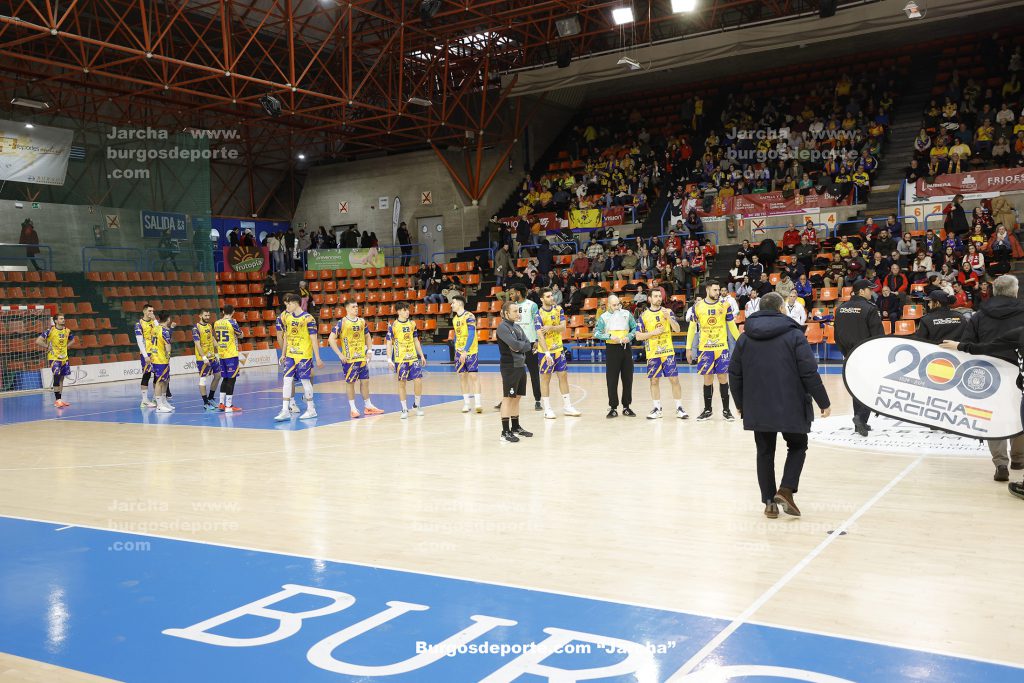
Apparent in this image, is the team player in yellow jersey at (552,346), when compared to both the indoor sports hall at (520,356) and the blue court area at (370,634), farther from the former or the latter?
the blue court area at (370,634)

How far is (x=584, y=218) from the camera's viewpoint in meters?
28.1

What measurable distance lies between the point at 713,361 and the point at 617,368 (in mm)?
1403

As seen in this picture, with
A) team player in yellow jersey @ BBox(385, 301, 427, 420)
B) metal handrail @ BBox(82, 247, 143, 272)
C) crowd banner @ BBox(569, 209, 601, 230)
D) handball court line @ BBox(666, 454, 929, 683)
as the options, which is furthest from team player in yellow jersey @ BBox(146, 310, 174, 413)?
crowd banner @ BBox(569, 209, 601, 230)

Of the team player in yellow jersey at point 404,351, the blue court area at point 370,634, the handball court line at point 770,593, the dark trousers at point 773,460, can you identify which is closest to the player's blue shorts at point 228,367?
the team player in yellow jersey at point 404,351

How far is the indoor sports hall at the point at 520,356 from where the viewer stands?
454 cm

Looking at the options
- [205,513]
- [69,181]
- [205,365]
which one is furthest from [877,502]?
[69,181]

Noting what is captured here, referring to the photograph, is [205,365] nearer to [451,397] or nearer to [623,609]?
[451,397]

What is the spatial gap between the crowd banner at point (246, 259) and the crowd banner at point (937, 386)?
85.4ft

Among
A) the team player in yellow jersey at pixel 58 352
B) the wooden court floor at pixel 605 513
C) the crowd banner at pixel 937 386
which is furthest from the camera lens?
the team player in yellow jersey at pixel 58 352

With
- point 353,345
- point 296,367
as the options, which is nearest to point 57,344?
point 296,367

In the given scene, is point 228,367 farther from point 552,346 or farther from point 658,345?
point 658,345

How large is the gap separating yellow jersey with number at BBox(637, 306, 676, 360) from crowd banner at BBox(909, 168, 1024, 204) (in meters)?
13.8

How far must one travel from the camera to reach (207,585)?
5246 millimetres

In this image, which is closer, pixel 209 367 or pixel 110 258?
pixel 209 367
